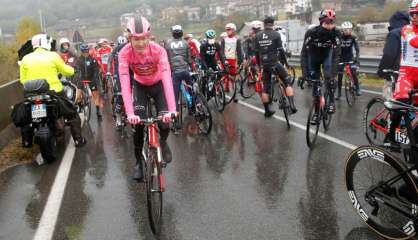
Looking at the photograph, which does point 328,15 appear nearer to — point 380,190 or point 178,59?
point 178,59

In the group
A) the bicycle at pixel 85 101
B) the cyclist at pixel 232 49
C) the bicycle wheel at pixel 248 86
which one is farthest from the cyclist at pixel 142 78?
the bicycle wheel at pixel 248 86

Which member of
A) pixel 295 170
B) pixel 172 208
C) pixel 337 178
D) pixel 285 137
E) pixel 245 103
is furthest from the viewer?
pixel 245 103

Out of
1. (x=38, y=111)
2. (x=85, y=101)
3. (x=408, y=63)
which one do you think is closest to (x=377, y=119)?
(x=408, y=63)

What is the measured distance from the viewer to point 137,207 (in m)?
5.64

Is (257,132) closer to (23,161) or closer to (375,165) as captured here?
(23,161)

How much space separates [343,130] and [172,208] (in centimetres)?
469

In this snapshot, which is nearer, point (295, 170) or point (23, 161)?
point (295, 170)

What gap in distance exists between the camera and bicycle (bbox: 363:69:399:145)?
6.94m

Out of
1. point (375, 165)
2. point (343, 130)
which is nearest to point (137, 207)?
point (375, 165)

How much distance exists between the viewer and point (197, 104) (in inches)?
386

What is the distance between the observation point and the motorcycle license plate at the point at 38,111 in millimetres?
7805

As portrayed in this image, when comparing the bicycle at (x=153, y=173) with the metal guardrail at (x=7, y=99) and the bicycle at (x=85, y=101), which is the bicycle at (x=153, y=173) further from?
the bicycle at (x=85, y=101)

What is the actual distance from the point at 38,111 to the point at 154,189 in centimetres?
388

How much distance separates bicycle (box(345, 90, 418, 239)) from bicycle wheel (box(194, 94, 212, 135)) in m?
5.08
